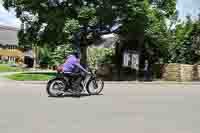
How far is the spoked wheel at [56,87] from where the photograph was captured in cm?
1744

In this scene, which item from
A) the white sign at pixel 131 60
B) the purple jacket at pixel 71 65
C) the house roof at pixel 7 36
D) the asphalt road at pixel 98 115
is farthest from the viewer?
the house roof at pixel 7 36

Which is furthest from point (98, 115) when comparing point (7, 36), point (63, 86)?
point (7, 36)

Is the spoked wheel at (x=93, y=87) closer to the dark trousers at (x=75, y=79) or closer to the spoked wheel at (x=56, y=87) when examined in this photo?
the dark trousers at (x=75, y=79)

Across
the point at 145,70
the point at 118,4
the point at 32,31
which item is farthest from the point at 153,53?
the point at 32,31

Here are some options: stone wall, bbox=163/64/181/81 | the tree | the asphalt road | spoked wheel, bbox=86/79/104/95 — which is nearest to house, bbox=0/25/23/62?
the tree

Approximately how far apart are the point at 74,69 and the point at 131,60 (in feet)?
63.2

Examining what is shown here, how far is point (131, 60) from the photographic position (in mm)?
36719

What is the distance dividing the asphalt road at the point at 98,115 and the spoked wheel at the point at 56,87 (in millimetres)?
1121

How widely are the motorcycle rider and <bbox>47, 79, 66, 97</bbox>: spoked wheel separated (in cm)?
38

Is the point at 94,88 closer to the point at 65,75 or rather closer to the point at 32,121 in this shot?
the point at 65,75

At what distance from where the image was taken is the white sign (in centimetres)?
3622

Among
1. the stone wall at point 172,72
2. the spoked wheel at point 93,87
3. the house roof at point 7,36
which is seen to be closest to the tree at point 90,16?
the stone wall at point 172,72

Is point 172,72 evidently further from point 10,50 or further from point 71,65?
point 10,50

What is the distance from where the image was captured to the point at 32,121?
10797 mm
